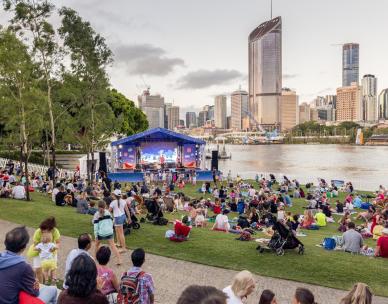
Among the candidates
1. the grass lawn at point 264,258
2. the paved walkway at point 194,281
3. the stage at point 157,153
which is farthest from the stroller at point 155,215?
the stage at point 157,153

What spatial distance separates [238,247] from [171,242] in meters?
2.02

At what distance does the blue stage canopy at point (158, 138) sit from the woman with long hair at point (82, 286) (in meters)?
34.6

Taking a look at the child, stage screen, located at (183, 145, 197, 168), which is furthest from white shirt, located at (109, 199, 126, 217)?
stage screen, located at (183, 145, 197, 168)

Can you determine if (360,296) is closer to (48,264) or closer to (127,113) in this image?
(48,264)

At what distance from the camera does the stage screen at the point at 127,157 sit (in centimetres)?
3950

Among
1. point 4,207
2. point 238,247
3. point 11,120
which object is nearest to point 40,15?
point 11,120

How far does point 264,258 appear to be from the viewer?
10.1 meters

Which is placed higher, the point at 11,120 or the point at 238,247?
the point at 11,120

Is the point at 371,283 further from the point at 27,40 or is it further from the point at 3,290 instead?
the point at 27,40

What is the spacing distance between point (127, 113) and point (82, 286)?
59.8 metres

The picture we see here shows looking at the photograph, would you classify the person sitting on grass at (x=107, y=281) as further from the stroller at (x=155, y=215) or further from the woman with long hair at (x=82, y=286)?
the stroller at (x=155, y=215)

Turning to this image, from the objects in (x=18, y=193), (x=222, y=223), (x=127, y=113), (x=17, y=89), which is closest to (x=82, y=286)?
(x=222, y=223)

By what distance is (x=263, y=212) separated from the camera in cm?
1780

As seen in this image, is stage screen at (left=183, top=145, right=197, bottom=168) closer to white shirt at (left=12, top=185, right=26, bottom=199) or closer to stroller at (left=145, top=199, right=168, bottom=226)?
white shirt at (left=12, top=185, right=26, bottom=199)
